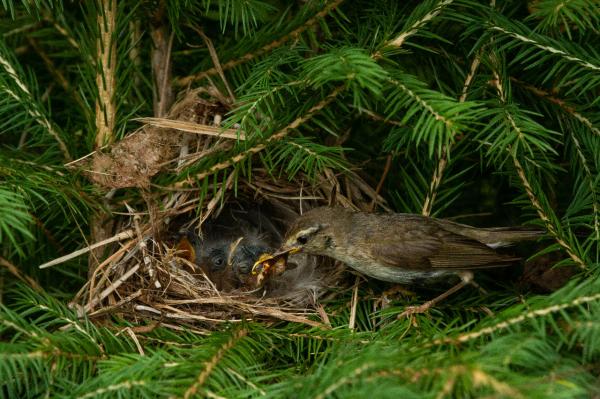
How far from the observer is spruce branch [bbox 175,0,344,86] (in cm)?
318

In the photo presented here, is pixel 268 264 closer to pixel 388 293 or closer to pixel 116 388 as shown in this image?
pixel 388 293

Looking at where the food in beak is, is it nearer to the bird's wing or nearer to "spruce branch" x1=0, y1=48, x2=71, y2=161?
the bird's wing

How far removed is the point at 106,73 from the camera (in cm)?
314

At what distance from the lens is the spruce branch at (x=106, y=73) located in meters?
3.07

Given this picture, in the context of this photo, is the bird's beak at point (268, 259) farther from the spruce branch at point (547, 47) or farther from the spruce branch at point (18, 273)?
the spruce branch at point (547, 47)

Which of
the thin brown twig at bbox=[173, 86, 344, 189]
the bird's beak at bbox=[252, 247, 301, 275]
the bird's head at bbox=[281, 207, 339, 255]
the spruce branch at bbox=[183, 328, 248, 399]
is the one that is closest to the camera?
the spruce branch at bbox=[183, 328, 248, 399]

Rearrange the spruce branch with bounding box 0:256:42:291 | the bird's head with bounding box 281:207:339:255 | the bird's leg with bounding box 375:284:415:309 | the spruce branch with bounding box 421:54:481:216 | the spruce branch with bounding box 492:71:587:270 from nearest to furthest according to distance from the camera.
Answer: the spruce branch with bounding box 492:71:587:270 → the spruce branch with bounding box 421:54:481:216 → the spruce branch with bounding box 0:256:42:291 → the bird's leg with bounding box 375:284:415:309 → the bird's head with bounding box 281:207:339:255

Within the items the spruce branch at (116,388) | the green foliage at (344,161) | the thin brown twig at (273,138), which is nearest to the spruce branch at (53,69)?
the green foliage at (344,161)

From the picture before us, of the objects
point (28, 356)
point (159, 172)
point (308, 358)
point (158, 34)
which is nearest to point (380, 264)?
point (308, 358)

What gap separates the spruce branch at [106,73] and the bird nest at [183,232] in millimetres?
87

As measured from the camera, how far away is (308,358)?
2902mm

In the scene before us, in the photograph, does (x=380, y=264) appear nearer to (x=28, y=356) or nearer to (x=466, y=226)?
(x=466, y=226)

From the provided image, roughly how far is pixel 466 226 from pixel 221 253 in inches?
55.0

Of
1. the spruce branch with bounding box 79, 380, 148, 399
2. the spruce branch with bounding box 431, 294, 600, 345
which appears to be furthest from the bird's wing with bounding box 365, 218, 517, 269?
the spruce branch with bounding box 79, 380, 148, 399
